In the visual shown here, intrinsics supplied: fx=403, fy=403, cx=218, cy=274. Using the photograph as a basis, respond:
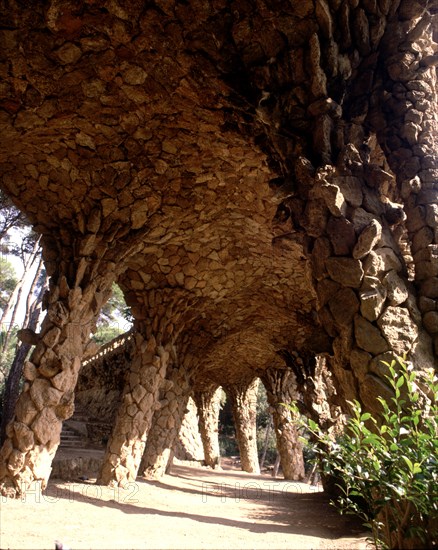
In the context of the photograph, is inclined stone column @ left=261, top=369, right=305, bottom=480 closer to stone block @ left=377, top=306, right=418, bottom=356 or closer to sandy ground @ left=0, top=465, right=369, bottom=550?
sandy ground @ left=0, top=465, right=369, bottom=550

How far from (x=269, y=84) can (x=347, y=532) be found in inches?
169

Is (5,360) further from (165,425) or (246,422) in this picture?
(165,425)

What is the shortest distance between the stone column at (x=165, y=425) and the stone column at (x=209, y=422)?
7.29 metres

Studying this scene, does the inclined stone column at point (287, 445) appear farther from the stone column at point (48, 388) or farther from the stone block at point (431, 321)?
the stone block at point (431, 321)

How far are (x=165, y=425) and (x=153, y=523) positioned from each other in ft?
16.1

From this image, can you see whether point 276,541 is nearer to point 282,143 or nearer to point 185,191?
point 282,143

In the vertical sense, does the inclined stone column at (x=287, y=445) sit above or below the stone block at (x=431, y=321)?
below

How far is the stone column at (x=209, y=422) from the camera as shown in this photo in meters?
15.5

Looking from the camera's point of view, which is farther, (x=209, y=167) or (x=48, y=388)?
(x=209, y=167)

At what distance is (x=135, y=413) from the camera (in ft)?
22.4

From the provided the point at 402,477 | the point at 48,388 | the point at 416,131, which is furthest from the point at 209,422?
the point at 402,477

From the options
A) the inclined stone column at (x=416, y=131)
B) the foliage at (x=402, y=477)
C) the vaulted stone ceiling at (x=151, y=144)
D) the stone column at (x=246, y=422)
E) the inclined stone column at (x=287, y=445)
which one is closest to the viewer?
the foliage at (x=402, y=477)

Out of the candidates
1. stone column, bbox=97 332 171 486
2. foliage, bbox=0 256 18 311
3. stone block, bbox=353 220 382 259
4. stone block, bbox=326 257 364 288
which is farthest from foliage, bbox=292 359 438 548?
foliage, bbox=0 256 18 311

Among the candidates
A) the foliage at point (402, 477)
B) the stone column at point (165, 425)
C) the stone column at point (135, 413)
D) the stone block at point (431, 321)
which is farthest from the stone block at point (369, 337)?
the stone column at point (165, 425)
